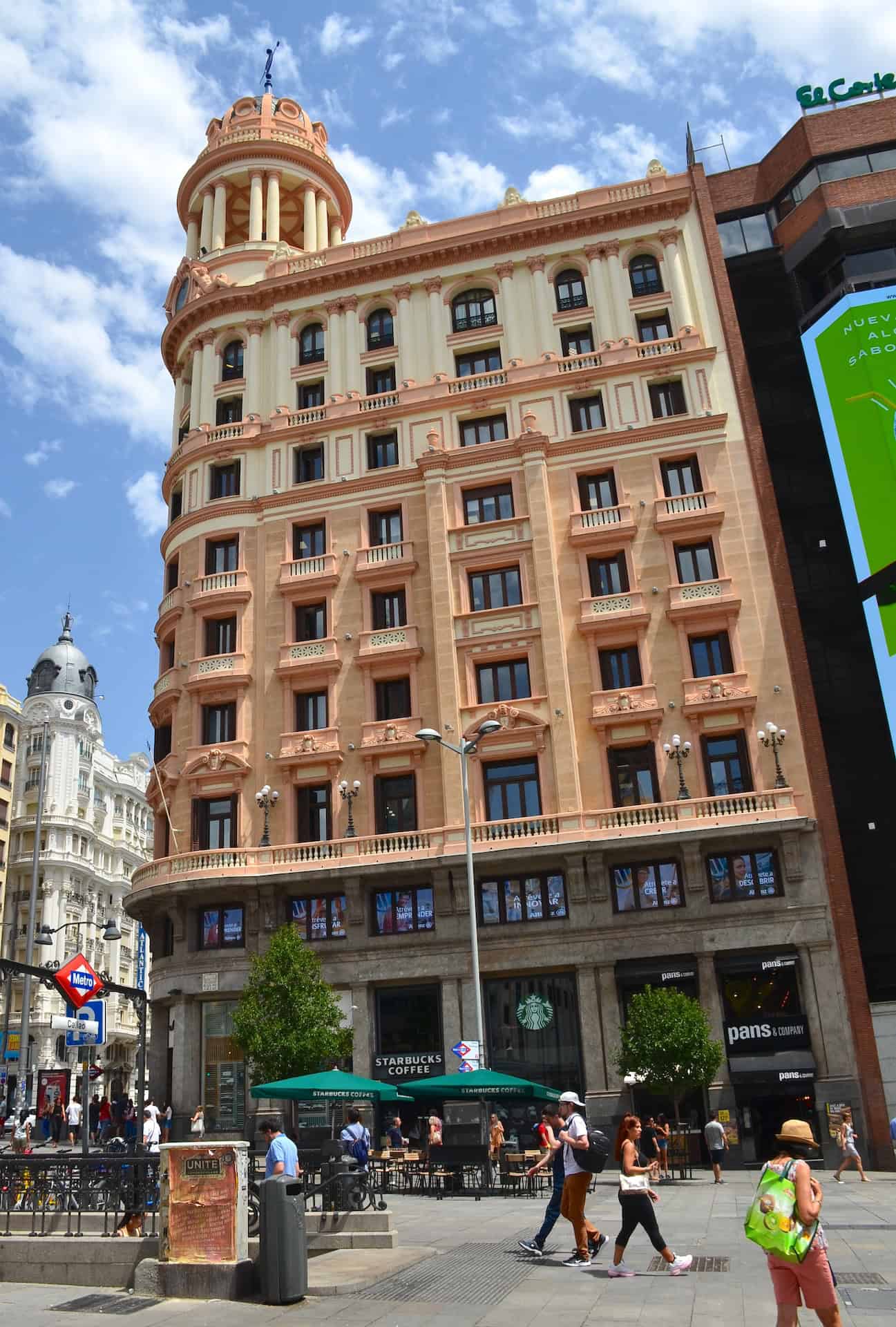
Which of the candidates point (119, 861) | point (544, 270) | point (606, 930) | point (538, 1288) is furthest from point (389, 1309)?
point (119, 861)

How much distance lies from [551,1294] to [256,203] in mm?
48207

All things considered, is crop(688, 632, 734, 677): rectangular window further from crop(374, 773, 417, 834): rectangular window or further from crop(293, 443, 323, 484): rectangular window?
crop(293, 443, 323, 484): rectangular window

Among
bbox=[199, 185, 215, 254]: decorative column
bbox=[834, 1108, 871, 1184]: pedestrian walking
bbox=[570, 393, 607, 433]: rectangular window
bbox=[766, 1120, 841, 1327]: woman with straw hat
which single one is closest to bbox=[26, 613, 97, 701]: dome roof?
bbox=[199, 185, 215, 254]: decorative column

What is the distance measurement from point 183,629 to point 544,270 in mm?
20008

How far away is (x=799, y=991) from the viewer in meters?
32.1

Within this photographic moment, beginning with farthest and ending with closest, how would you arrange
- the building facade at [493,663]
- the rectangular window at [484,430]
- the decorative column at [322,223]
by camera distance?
the decorative column at [322,223]
the rectangular window at [484,430]
the building facade at [493,663]

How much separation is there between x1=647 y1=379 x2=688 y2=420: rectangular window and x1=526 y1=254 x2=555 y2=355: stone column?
4.42m

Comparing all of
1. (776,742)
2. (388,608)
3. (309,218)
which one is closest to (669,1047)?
(776,742)

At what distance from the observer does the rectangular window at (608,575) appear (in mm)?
38625

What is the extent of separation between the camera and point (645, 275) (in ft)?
141

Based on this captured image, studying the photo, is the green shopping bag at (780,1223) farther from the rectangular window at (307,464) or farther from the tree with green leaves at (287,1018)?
the rectangular window at (307,464)

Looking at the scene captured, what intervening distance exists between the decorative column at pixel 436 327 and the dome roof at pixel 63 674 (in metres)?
64.6

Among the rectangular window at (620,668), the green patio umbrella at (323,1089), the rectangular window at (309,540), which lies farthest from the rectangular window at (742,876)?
the rectangular window at (309,540)

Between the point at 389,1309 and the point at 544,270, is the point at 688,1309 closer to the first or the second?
the point at 389,1309
